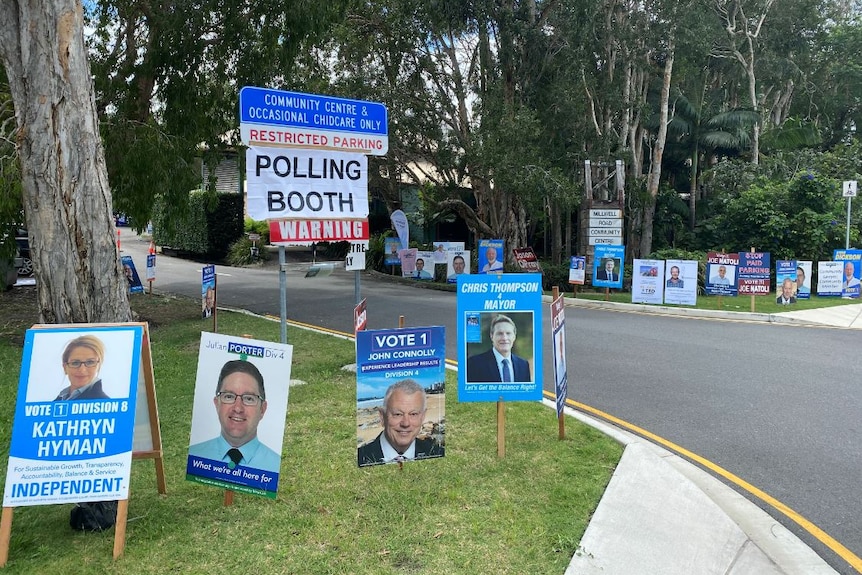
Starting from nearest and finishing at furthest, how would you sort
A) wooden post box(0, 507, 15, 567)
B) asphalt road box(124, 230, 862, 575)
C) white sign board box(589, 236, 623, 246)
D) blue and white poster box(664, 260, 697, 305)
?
wooden post box(0, 507, 15, 567) < asphalt road box(124, 230, 862, 575) < blue and white poster box(664, 260, 697, 305) < white sign board box(589, 236, 623, 246)

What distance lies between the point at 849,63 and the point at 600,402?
30.2m

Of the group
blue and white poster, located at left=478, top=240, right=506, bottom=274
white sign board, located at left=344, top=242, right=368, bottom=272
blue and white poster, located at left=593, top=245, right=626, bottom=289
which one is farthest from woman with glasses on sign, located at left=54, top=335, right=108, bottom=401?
blue and white poster, located at left=478, top=240, right=506, bottom=274

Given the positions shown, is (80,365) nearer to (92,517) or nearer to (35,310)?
(92,517)

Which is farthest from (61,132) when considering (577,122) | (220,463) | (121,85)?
(577,122)

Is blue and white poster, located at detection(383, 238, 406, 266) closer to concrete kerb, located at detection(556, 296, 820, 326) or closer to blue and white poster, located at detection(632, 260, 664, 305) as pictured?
concrete kerb, located at detection(556, 296, 820, 326)

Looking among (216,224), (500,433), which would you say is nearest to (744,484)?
(500,433)

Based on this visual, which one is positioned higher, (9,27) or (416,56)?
(416,56)

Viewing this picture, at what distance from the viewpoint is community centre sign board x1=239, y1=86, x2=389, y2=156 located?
6.73 meters

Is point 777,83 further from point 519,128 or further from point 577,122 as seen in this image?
point 519,128

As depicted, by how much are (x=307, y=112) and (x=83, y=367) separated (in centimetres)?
397

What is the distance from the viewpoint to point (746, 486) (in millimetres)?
5238

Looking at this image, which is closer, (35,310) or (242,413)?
(242,413)

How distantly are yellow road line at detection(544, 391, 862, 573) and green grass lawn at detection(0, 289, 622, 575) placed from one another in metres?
0.63

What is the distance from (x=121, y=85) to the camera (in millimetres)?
12383
